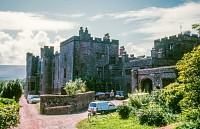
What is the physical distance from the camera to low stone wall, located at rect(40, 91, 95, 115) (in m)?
26.1

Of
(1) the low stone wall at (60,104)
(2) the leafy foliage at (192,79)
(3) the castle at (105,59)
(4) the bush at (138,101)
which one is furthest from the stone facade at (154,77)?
(2) the leafy foliage at (192,79)

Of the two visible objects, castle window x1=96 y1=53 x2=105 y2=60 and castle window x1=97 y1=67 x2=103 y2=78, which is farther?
castle window x1=96 y1=53 x2=105 y2=60

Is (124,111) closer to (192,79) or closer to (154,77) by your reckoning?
(192,79)

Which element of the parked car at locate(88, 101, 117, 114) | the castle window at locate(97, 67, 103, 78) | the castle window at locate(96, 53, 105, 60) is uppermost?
the castle window at locate(96, 53, 105, 60)

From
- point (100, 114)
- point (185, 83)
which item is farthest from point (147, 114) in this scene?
point (100, 114)

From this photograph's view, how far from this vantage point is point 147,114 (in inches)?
677

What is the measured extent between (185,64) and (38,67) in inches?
2058

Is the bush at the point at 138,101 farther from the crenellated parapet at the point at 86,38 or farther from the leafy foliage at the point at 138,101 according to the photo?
the crenellated parapet at the point at 86,38

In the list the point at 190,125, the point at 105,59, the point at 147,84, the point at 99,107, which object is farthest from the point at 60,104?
the point at 105,59

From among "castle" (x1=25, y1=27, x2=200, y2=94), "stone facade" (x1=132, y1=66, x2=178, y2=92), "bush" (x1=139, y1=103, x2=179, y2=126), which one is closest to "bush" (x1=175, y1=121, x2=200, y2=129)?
"bush" (x1=139, y1=103, x2=179, y2=126)

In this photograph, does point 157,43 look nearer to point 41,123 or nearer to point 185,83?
point 41,123

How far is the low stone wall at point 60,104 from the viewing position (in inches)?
1029

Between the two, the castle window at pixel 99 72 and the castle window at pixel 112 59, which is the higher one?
the castle window at pixel 112 59

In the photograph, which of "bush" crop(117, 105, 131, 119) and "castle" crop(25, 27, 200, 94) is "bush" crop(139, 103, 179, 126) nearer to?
"bush" crop(117, 105, 131, 119)
